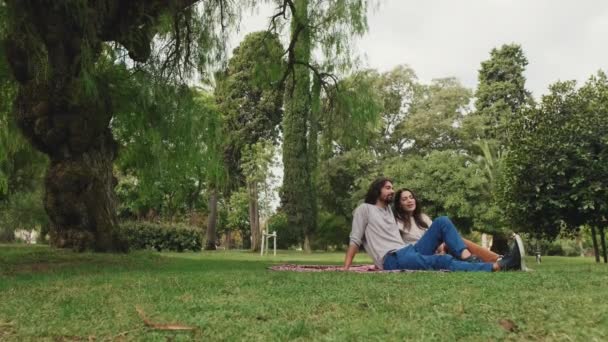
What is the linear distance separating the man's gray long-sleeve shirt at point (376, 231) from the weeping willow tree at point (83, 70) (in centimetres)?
480

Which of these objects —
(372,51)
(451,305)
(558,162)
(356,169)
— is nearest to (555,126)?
(558,162)

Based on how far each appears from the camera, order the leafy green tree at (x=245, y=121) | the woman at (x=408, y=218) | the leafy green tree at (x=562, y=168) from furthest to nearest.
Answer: the leafy green tree at (x=245, y=121)
the leafy green tree at (x=562, y=168)
the woman at (x=408, y=218)

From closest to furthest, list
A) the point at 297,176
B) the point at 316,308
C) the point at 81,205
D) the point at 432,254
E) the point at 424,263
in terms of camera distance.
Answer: the point at 316,308, the point at 424,263, the point at 432,254, the point at 81,205, the point at 297,176

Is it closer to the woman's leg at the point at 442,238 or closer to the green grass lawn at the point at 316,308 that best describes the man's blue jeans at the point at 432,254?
the woman's leg at the point at 442,238

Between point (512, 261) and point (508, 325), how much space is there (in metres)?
3.49

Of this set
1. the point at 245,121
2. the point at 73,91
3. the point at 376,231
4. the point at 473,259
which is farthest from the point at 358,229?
the point at 245,121

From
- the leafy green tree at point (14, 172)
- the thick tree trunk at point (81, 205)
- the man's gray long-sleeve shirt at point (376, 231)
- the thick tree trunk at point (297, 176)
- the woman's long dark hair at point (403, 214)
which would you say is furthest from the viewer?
the thick tree trunk at point (297, 176)

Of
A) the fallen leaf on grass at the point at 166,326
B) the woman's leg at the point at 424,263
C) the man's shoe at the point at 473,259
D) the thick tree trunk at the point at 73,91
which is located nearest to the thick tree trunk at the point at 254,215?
the thick tree trunk at the point at 73,91

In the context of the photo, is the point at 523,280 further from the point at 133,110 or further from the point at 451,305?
the point at 133,110

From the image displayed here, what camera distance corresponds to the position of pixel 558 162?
1345 centimetres

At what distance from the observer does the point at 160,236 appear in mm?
23922

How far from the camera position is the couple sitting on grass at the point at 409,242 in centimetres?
652

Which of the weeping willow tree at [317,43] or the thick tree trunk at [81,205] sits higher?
the weeping willow tree at [317,43]

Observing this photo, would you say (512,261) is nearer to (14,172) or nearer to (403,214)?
(403,214)
